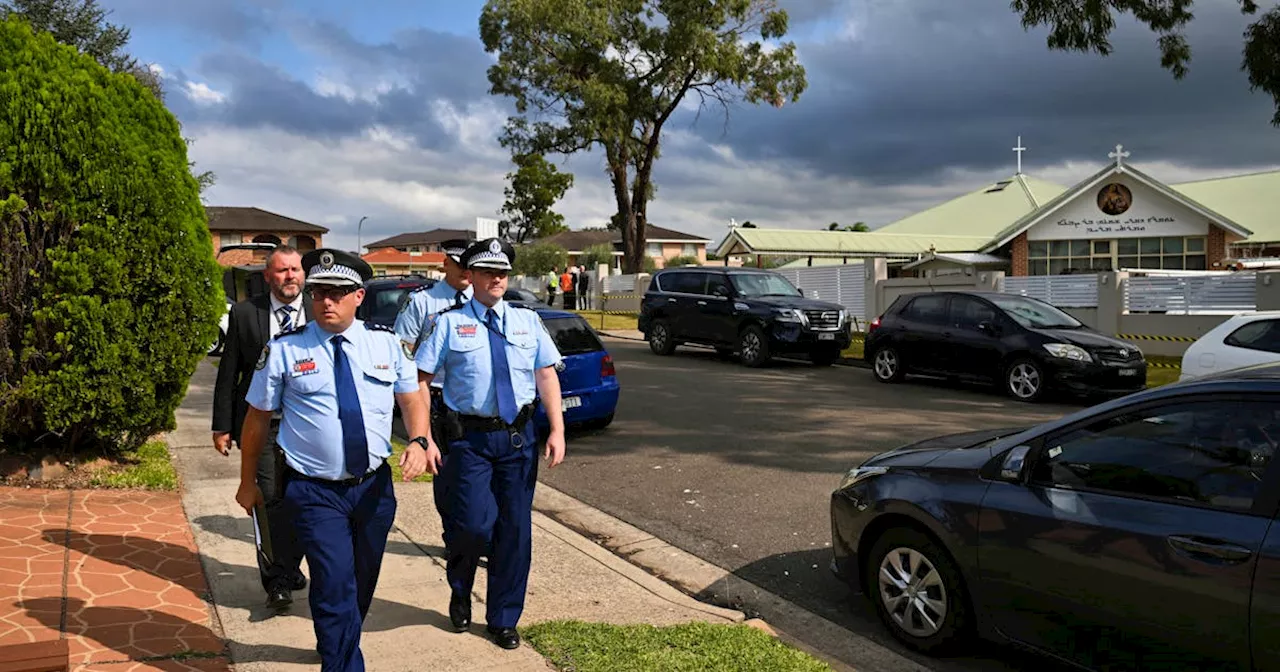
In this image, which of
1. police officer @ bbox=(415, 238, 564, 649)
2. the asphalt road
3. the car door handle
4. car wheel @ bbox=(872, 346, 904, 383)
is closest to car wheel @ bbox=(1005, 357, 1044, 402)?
the asphalt road

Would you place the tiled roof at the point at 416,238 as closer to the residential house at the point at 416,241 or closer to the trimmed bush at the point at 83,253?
the residential house at the point at 416,241

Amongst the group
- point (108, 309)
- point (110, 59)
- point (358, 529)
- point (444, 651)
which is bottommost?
point (444, 651)

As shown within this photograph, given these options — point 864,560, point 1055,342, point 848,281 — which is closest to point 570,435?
point 864,560

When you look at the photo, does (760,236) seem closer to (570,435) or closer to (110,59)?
(110,59)

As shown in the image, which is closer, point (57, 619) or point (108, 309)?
point (57, 619)

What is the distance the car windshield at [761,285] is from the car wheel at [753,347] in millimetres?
856

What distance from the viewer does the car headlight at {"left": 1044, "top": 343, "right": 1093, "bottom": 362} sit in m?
12.3

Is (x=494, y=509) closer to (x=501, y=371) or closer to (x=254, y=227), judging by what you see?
(x=501, y=371)

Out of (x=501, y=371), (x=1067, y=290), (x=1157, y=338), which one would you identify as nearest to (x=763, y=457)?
(x=501, y=371)

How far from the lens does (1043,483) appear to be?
4016mm

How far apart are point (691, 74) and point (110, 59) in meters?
18.3

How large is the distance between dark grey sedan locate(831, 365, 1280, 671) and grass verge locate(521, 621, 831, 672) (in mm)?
761

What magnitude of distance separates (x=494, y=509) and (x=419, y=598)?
3.18ft

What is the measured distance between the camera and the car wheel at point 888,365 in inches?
574
